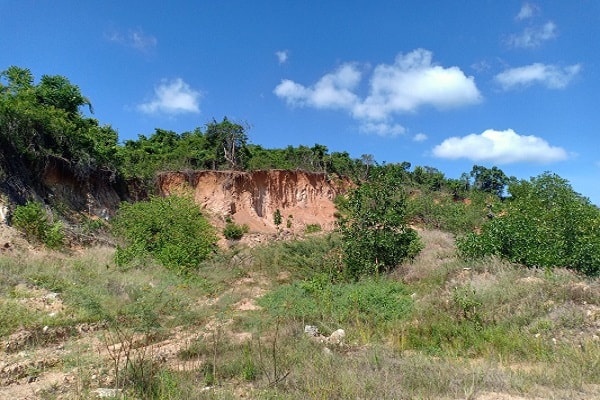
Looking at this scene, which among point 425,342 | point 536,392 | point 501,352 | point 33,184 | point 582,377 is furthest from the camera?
point 33,184

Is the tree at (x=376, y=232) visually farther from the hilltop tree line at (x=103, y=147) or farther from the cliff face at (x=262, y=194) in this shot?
the cliff face at (x=262, y=194)

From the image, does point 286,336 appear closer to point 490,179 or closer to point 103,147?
point 103,147

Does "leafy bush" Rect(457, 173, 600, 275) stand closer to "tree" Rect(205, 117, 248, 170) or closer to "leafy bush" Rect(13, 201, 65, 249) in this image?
"leafy bush" Rect(13, 201, 65, 249)

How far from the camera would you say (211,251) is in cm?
1520

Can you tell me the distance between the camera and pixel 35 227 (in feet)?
41.5

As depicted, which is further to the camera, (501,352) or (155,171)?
(155,171)

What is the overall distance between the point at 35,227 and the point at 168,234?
406cm

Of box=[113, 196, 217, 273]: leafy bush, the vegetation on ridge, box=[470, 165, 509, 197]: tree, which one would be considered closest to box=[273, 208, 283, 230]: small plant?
the vegetation on ridge

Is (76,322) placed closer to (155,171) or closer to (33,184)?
(33,184)

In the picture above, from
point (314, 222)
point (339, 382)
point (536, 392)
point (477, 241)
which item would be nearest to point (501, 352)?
point (536, 392)

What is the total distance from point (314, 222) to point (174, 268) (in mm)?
20549

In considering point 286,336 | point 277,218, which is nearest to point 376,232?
point 286,336

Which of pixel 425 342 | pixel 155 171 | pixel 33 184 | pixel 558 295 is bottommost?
pixel 425 342

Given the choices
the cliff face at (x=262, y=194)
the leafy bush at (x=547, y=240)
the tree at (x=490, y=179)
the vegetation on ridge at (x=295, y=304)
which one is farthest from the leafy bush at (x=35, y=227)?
the tree at (x=490, y=179)
